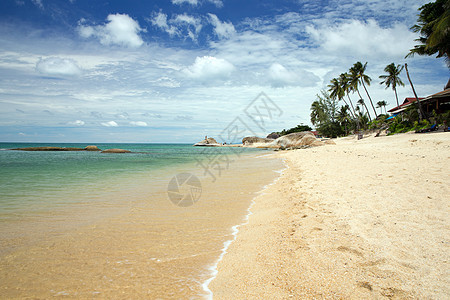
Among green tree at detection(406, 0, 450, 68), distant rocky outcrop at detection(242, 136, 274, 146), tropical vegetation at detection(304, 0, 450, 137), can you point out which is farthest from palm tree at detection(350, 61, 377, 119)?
distant rocky outcrop at detection(242, 136, 274, 146)

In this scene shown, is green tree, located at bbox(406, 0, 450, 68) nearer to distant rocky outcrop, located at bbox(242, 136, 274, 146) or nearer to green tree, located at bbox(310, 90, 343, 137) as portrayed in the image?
Answer: green tree, located at bbox(310, 90, 343, 137)

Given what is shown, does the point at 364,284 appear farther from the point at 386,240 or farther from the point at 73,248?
the point at 73,248

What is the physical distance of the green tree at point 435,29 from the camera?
19.2 m

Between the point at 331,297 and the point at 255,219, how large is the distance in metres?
2.89

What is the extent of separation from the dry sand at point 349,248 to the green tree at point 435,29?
72.5 feet

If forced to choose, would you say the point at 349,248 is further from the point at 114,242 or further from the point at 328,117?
the point at 328,117

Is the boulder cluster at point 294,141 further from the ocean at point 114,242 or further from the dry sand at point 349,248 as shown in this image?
the ocean at point 114,242

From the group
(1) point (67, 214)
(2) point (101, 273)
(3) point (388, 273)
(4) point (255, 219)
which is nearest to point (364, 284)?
(3) point (388, 273)

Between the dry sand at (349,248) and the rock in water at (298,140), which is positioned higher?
the rock in water at (298,140)

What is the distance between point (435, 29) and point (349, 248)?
2807 cm

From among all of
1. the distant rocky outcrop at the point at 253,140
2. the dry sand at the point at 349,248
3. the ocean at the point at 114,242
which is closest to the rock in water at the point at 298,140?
the distant rocky outcrop at the point at 253,140

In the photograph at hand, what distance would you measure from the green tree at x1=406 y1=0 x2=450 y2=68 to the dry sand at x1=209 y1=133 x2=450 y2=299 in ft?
72.5

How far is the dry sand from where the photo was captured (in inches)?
91.6

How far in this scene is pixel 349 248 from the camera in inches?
119
